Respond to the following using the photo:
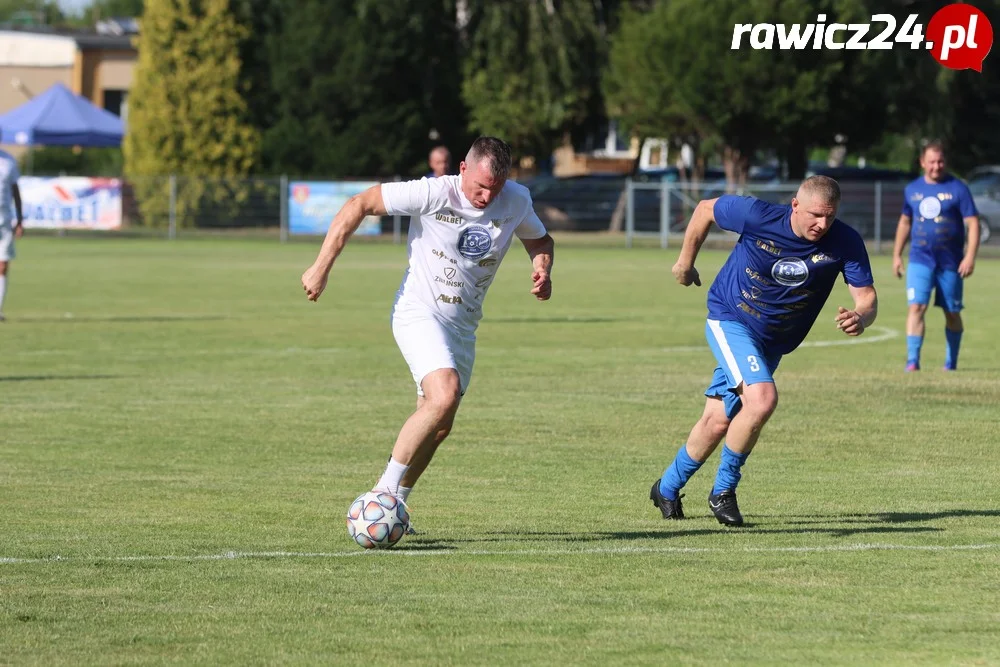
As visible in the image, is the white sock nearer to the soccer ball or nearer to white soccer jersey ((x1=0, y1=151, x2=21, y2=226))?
the soccer ball

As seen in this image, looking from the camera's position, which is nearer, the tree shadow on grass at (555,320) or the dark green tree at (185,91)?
the tree shadow on grass at (555,320)

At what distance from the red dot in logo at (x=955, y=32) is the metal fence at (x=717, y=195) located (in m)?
4.58

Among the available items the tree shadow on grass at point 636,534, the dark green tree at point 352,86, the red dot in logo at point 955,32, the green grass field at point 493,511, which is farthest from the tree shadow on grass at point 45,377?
the dark green tree at point 352,86

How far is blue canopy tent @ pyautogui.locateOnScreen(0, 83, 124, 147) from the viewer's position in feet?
165

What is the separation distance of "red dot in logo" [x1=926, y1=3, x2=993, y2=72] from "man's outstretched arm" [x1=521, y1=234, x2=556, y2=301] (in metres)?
41.0

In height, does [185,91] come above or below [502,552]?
below

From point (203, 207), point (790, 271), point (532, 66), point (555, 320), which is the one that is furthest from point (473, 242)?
point (532, 66)

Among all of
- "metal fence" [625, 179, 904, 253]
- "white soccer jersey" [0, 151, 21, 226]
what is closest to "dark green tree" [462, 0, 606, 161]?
"metal fence" [625, 179, 904, 253]

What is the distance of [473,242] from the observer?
859cm

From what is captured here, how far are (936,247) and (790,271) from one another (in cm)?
866

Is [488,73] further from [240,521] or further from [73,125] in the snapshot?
[240,521]

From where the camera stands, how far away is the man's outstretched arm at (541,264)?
892cm

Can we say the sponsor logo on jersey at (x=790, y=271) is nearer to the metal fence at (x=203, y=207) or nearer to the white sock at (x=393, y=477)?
the white sock at (x=393, y=477)

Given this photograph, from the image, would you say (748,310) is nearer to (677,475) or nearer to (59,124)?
(677,475)
